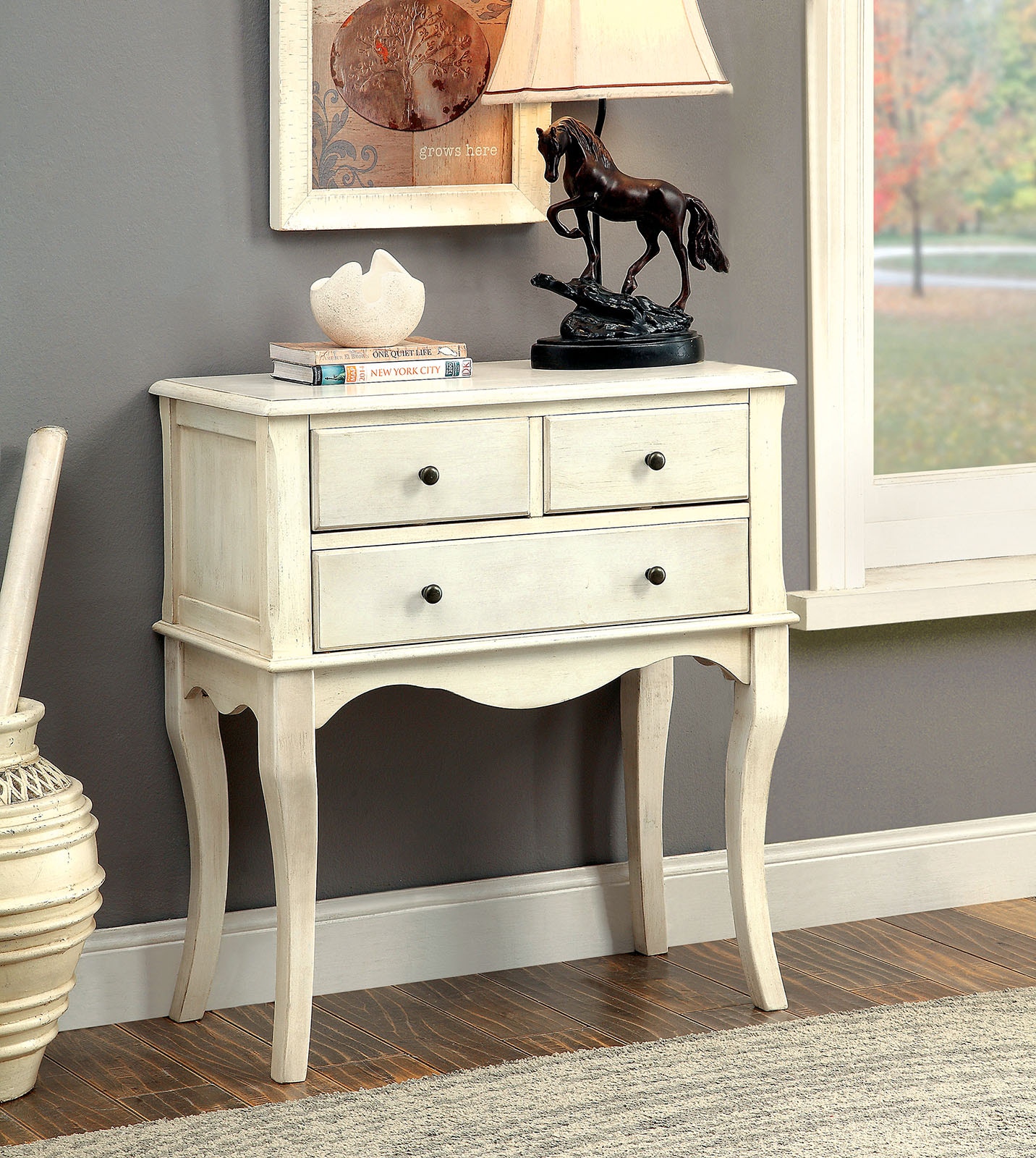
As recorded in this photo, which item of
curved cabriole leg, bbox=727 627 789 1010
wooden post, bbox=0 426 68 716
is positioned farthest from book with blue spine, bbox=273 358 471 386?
curved cabriole leg, bbox=727 627 789 1010

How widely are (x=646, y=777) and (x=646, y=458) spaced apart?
0.65 metres

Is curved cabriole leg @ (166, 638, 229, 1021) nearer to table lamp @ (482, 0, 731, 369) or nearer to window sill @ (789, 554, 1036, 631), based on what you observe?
table lamp @ (482, 0, 731, 369)

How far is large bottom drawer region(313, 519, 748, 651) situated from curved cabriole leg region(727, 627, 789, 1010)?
0.12 meters

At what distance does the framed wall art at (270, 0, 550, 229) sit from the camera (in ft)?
8.18

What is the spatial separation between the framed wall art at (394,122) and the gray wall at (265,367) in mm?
49

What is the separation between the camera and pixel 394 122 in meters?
2.56

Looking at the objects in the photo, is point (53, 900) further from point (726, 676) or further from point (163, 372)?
point (726, 676)

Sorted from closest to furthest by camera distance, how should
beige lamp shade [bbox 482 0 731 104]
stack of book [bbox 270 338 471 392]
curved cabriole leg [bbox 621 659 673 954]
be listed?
stack of book [bbox 270 338 471 392] → beige lamp shade [bbox 482 0 731 104] → curved cabriole leg [bbox 621 659 673 954]

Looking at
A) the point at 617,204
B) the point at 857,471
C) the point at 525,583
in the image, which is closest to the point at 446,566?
the point at 525,583

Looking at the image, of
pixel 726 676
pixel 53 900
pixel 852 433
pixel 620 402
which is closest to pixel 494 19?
pixel 620 402

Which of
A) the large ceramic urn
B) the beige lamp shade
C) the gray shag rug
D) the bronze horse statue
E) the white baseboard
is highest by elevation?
the beige lamp shade

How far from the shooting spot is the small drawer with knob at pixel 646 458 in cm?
229

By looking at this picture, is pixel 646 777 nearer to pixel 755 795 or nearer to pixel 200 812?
pixel 755 795

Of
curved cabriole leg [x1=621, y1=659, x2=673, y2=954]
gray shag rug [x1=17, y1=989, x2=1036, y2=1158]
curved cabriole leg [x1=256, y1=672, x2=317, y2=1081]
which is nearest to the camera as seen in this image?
gray shag rug [x1=17, y1=989, x2=1036, y2=1158]
